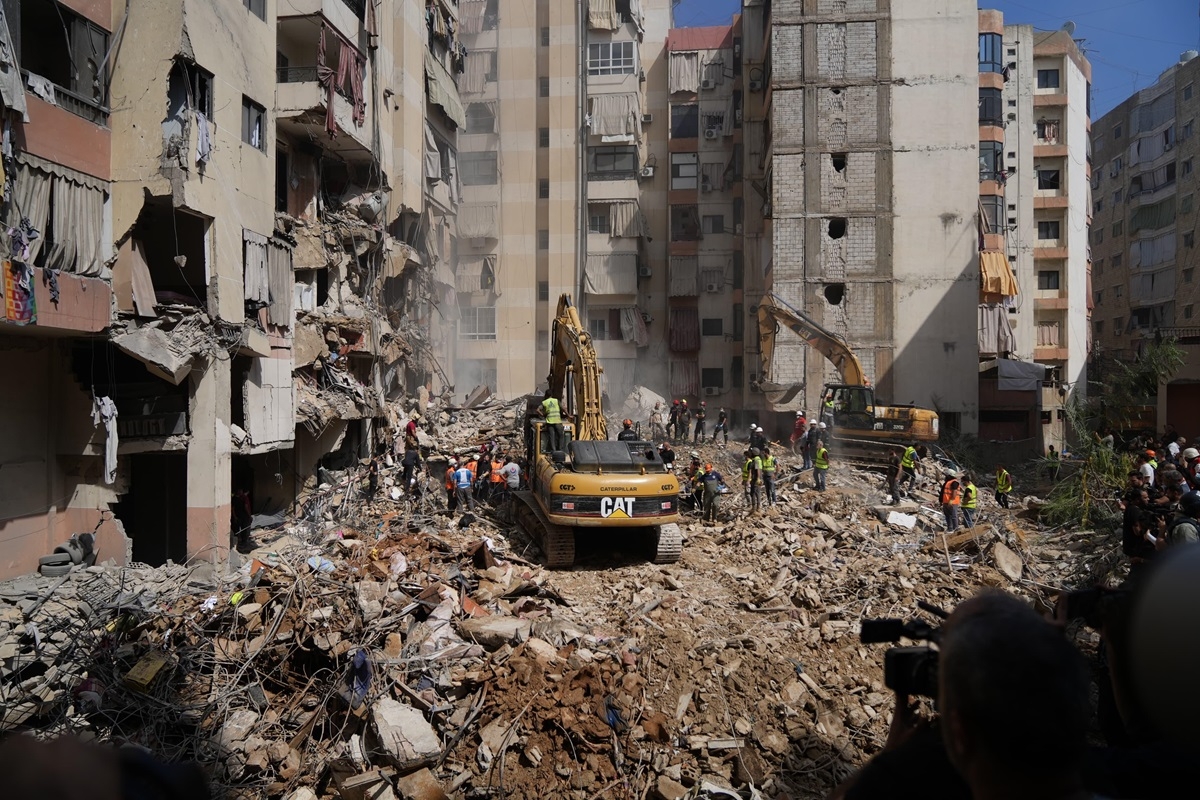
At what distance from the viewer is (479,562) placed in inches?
451

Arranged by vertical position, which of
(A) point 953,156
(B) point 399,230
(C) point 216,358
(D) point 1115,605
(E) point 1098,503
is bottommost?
(E) point 1098,503

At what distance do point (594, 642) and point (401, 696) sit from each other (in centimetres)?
223

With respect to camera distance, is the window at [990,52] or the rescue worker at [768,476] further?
the window at [990,52]

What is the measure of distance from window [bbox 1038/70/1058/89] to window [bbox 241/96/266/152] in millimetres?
36202

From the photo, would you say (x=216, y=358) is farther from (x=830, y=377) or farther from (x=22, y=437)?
(x=830, y=377)

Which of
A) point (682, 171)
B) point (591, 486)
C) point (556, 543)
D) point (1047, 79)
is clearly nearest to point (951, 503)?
point (591, 486)

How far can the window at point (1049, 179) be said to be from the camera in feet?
121

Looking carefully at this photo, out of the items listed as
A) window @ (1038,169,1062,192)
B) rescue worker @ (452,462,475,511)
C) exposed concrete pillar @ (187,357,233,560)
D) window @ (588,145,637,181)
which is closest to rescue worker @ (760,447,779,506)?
rescue worker @ (452,462,475,511)

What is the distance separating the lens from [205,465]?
1341cm

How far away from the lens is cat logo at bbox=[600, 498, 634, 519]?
11.8m

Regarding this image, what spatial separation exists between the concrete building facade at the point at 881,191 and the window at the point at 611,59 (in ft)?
25.4

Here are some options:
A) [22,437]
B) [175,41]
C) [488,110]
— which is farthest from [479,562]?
[488,110]

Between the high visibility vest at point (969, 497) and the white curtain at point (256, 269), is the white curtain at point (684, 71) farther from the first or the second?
the high visibility vest at point (969, 497)

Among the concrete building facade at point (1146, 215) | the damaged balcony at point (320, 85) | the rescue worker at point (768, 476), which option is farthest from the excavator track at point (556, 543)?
the concrete building facade at point (1146, 215)
